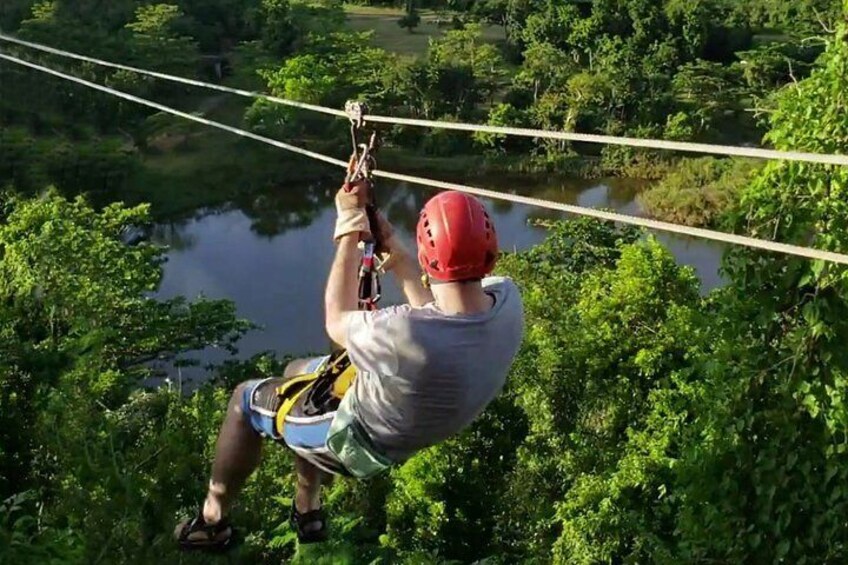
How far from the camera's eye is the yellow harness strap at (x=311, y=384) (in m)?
1.92

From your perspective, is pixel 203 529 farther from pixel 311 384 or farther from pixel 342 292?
pixel 342 292

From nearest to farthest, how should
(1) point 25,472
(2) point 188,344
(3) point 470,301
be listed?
(3) point 470,301
(1) point 25,472
(2) point 188,344

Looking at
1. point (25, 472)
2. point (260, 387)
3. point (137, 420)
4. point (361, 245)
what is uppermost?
point (361, 245)

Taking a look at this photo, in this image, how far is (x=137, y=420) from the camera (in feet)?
27.8

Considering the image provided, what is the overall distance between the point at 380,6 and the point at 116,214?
22.8 meters

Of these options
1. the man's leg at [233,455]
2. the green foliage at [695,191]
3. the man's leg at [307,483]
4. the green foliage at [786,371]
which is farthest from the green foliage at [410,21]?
the man's leg at [233,455]

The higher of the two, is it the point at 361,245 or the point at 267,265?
the point at 361,245

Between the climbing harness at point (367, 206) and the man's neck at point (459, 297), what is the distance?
285mm

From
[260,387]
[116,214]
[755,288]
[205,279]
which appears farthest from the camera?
[205,279]

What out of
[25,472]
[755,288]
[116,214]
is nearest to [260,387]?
[755,288]

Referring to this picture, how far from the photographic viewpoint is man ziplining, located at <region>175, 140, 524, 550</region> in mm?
1594

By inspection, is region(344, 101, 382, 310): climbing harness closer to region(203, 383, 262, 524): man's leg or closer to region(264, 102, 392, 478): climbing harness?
region(264, 102, 392, 478): climbing harness

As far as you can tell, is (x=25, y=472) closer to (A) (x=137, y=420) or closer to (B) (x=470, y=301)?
(A) (x=137, y=420)

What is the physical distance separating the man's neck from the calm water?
11.0 meters
